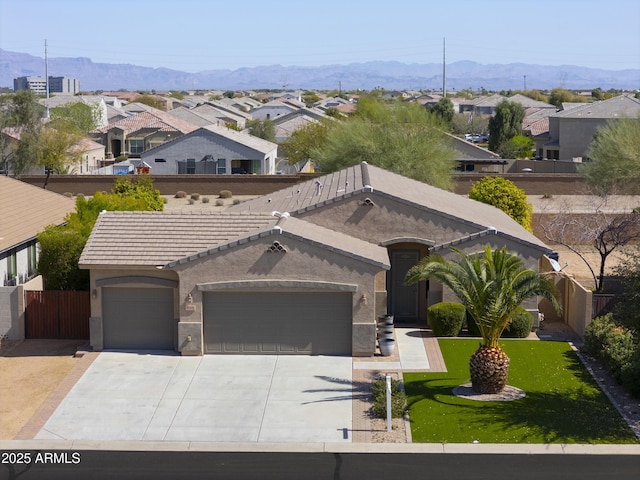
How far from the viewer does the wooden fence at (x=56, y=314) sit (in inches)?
1098

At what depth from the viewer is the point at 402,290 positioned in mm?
30141

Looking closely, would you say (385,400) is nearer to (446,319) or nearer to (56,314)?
(446,319)

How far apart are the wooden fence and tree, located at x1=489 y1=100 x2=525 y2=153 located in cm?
6792

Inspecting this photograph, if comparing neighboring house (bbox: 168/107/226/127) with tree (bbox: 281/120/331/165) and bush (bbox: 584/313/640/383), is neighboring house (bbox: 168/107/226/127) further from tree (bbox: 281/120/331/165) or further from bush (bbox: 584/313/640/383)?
bush (bbox: 584/313/640/383)

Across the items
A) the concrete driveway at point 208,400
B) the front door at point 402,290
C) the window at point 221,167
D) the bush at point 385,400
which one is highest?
the window at point 221,167

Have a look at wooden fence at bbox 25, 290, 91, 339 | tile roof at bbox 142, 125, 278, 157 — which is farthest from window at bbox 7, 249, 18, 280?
tile roof at bbox 142, 125, 278, 157

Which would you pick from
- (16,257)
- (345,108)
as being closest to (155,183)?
(16,257)

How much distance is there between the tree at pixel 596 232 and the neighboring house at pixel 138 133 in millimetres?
46615

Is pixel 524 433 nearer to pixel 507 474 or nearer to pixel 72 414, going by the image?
pixel 507 474

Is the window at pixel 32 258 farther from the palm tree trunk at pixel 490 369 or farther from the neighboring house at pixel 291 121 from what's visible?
the neighboring house at pixel 291 121

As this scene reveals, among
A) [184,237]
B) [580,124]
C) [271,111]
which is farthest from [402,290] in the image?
[271,111]

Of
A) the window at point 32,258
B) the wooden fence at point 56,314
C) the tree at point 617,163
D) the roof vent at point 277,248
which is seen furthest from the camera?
the tree at point 617,163

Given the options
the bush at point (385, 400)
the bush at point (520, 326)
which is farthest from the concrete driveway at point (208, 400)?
the bush at point (520, 326)

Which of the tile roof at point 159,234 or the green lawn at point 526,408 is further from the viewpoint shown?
the tile roof at point 159,234
